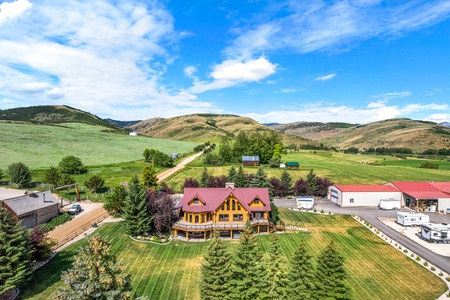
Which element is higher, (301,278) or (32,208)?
(301,278)

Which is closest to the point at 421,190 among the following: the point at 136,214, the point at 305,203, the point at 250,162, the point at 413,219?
the point at 413,219

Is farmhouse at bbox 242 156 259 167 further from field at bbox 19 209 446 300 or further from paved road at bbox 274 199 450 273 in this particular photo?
field at bbox 19 209 446 300

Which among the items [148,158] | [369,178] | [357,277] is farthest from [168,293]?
[148,158]

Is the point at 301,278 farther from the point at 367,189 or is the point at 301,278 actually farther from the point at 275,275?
the point at 367,189

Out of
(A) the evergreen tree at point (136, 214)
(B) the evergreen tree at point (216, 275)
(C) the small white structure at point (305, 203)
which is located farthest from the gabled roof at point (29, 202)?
(C) the small white structure at point (305, 203)

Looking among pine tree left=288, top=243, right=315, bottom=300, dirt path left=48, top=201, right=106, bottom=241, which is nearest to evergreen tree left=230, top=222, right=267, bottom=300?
pine tree left=288, top=243, right=315, bottom=300

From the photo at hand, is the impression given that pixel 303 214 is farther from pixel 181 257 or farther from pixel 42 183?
pixel 42 183
